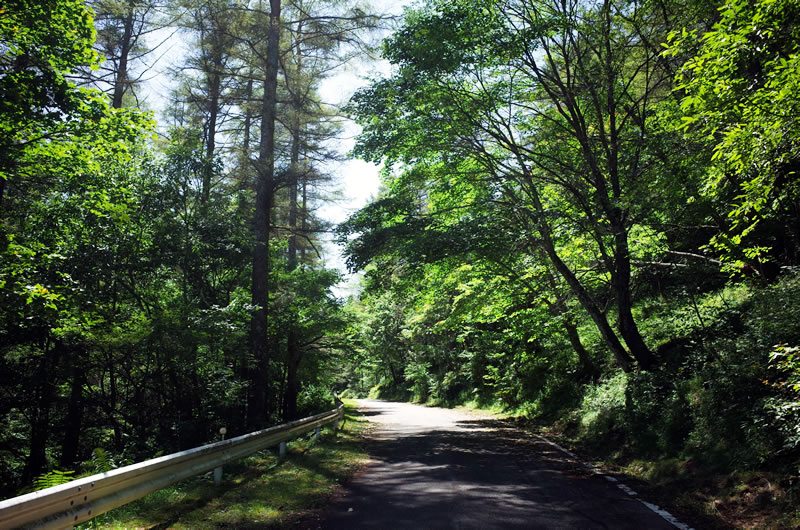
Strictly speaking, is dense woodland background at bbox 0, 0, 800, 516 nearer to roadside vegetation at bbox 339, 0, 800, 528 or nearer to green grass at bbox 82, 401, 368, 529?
roadside vegetation at bbox 339, 0, 800, 528

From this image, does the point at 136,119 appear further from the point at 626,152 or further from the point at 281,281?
the point at 626,152

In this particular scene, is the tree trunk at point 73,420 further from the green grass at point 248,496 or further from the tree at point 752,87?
the tree at point 752,87

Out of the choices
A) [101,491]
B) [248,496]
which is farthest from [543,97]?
[101,491]

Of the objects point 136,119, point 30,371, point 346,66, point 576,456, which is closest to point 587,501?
point 576,456

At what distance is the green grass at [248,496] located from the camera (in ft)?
16.5

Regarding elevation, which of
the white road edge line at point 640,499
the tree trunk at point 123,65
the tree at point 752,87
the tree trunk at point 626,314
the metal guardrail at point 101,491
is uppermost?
the tree trunk at point 123,65

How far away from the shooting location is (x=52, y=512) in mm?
3385

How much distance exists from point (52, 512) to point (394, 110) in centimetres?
999

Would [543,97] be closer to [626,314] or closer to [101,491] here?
[626,314]

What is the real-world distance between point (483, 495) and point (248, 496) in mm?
3178

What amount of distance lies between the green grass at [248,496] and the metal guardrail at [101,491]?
395 millimetres

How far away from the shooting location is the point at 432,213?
12.0m

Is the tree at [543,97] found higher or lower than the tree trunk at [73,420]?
higher

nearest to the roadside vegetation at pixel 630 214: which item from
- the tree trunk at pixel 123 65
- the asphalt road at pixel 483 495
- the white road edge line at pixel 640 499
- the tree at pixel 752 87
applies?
the tree at pixel 752 87
